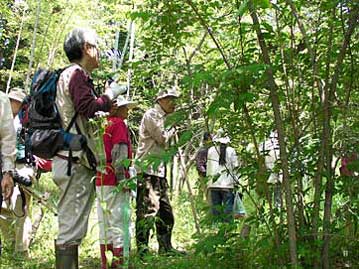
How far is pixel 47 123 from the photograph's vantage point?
11.4 ft

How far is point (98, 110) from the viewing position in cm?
336

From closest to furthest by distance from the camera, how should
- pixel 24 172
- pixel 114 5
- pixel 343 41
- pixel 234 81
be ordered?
pixel 234 81 < pixel 343 41 < pixel 24 172 < pixel 114 5

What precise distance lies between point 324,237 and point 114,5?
23.7 ft

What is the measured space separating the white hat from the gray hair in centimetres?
104

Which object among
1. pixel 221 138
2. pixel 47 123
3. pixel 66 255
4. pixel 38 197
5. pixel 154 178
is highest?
pixel 47 123

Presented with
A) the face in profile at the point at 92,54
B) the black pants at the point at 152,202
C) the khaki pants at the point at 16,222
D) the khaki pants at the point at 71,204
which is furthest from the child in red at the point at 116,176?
the khaki pants at the point at 16,222

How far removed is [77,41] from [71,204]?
105cm

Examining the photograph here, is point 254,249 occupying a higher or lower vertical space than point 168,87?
lower

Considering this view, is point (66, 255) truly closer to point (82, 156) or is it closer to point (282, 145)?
point (82, 156)

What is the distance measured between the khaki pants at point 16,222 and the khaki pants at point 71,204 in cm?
194

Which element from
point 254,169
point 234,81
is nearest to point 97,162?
point 254,169

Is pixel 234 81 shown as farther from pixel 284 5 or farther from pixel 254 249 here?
pixel 254 249

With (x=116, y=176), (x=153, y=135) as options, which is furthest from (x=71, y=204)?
(x=153, y=135)

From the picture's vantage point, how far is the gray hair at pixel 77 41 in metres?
3.60
